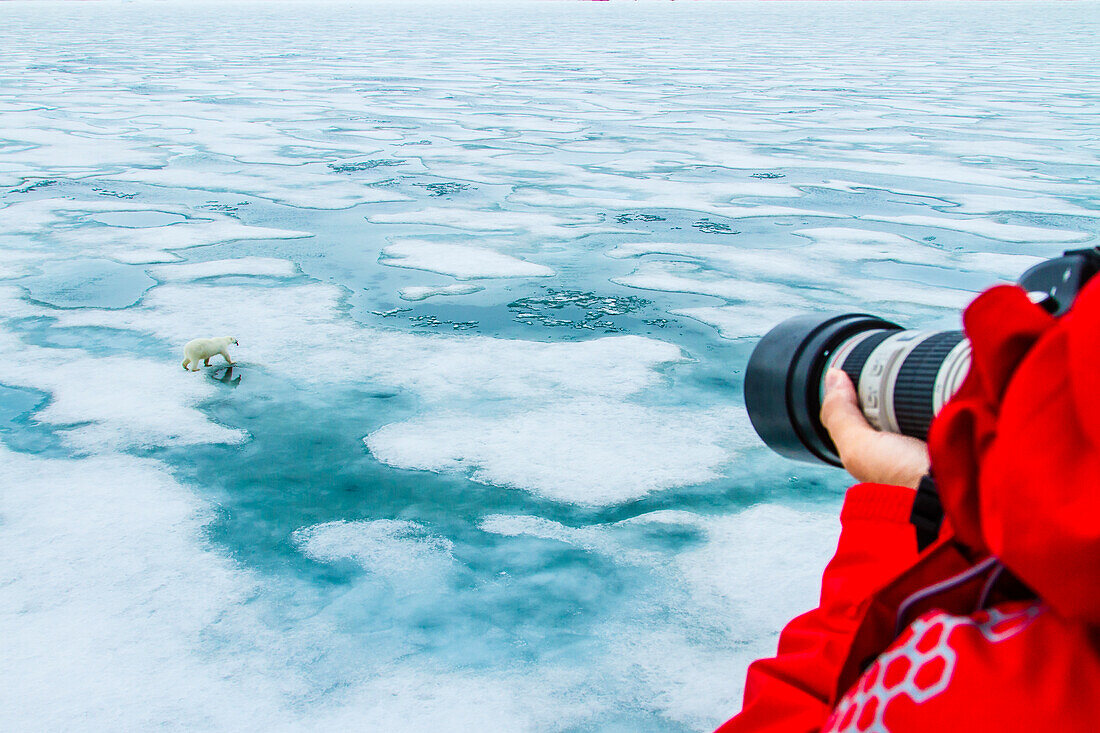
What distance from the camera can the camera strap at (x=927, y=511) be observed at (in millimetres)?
653

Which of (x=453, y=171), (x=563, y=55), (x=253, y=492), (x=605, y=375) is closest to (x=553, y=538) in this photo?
(x=253, y=492)

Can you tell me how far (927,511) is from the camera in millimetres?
657

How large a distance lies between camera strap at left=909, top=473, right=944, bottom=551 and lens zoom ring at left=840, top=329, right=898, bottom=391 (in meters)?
0.18

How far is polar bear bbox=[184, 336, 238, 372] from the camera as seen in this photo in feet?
6.45

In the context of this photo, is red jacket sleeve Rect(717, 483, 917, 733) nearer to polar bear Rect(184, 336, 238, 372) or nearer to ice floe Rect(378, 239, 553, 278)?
polar bear Rect(184, 336, 238, 372)

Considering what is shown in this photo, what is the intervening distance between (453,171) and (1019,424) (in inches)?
165

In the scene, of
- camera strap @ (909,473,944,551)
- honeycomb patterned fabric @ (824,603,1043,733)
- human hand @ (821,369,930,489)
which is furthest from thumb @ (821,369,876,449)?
honeycomb patterned fabric @ (824,603,1043,733)

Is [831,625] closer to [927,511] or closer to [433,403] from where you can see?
[927,511]

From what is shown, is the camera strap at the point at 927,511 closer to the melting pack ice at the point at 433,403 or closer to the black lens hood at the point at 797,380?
the black lens hood at the point at 797,380

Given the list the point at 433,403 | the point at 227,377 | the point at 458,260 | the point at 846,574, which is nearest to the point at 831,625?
the point at 846,574

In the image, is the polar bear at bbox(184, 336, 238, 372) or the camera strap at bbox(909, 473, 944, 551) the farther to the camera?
the polar bear at bbox(184, 336, 238, 372)

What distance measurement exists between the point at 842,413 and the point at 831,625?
0.60 ft

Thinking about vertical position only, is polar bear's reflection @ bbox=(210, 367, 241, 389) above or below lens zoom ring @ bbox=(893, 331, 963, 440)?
below

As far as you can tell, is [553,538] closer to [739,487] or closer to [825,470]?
[739,487]
